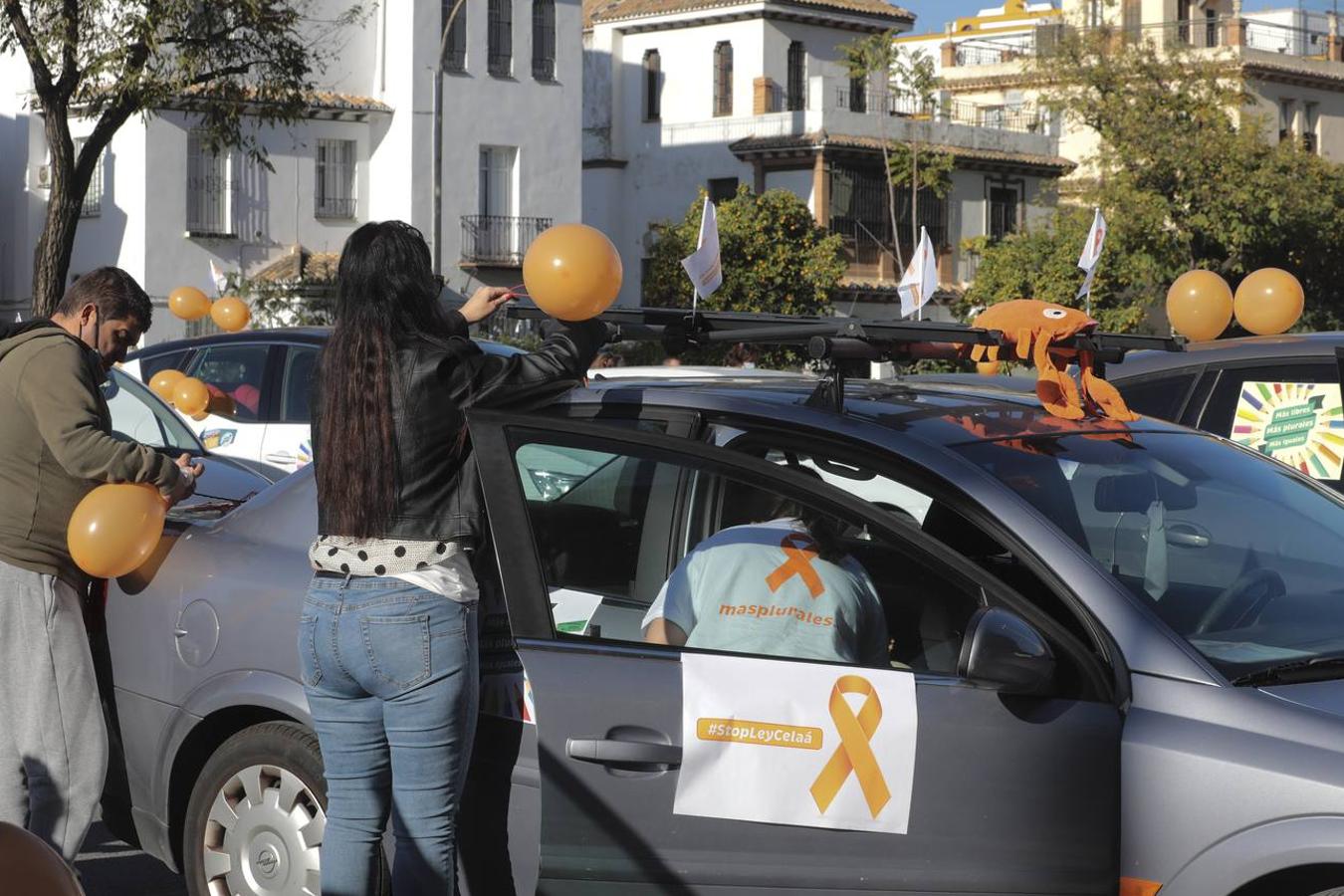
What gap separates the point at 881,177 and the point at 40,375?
4500 cm

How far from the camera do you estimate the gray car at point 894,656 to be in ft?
11.8

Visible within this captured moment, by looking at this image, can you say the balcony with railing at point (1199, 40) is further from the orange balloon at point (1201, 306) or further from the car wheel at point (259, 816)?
the car wheel at point (259, 816)

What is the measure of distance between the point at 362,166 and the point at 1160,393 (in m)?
32.4

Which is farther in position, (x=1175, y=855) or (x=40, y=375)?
(x=40, y=375)

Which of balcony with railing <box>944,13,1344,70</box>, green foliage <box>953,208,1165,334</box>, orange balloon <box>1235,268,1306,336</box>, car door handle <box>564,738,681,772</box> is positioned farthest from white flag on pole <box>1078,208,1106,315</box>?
balcony with railing <box>944,13,1344,70</box>

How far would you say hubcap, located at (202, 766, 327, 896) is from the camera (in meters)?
4.42

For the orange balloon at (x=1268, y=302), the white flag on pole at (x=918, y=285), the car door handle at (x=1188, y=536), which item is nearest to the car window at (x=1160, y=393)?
the orange balloon at (x=1268, y=302)

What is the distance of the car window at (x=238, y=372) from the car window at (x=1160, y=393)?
21.1 feet

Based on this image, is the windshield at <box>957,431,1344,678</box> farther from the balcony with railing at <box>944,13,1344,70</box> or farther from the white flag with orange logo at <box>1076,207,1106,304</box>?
the balcony with railing at <box>944,13,1344,70</box>

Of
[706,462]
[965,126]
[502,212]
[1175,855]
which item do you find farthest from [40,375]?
[965,126]

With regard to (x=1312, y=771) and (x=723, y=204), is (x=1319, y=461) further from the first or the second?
(x=723, y=204)

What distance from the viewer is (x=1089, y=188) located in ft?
152

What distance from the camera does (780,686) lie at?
3.82m

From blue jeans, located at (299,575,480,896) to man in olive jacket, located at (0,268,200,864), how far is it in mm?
1039
